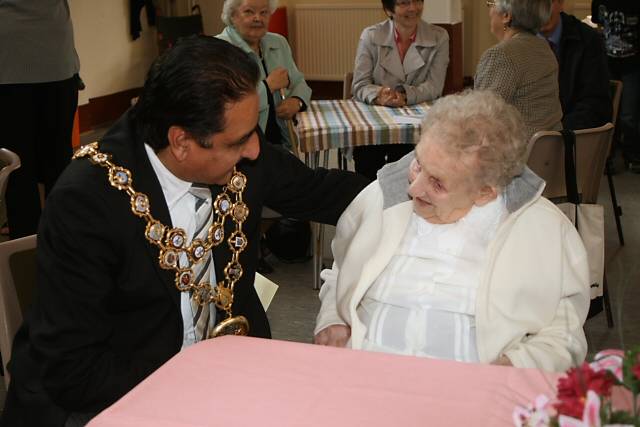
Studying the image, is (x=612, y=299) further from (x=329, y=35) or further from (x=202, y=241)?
(x=329, y=35)

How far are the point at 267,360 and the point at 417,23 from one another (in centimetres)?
330

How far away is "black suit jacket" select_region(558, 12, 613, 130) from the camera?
159 inches

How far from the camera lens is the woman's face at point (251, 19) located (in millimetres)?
3955

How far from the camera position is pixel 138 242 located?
1.67 meters

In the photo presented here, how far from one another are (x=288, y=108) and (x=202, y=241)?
7.43 ft

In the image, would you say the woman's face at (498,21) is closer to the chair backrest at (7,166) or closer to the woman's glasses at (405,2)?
the woman's glasses at (405,2)

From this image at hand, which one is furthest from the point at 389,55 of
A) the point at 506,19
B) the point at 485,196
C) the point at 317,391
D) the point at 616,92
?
the point at 317,391

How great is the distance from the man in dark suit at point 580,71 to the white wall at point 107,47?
4410 mm

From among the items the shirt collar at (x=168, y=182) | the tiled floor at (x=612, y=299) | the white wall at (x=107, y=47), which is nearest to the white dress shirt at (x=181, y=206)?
the shirt collar at (x=168, y=182)

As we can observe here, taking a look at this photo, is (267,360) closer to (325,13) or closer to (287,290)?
(287,290)

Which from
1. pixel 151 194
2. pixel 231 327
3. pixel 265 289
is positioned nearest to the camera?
pixel 151 194

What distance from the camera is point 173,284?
172 centimetres

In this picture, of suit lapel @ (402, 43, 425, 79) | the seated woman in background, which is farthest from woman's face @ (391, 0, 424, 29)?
suit lapel @ (402, 43, 425, 79)

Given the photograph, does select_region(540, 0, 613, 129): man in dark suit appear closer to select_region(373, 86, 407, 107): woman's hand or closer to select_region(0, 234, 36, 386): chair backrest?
select_region(373, 86, 407, 107): woman's hand
